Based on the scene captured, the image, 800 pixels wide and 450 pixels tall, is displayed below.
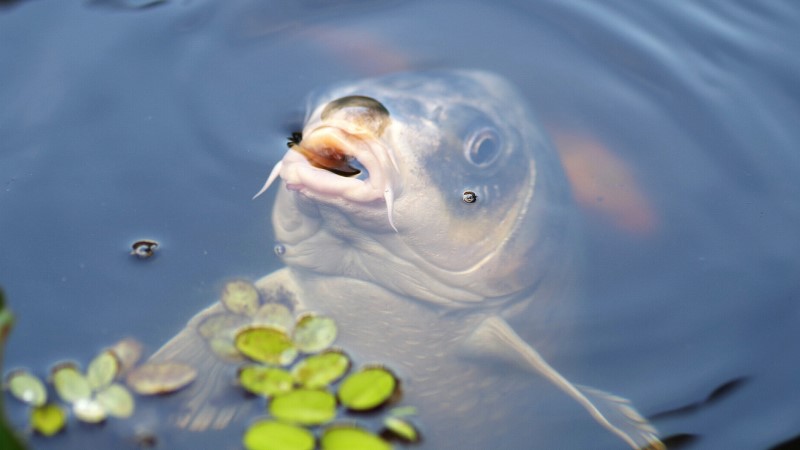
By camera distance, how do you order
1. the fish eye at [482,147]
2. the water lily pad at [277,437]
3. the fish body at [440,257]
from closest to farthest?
the water lily pad at [277,437] → the fish body at [440,257] → the fish eye at [482,147]

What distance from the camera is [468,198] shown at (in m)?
3.02

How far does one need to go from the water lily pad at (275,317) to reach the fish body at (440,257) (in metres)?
0.21

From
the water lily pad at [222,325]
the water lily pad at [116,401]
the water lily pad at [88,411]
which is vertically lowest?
the water lily pad at [88,411]

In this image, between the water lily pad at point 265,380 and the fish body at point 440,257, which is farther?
the fish body at point 440,257

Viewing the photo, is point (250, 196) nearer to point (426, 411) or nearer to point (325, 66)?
point (325, 66)

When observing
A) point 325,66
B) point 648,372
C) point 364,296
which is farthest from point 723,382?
point 325,66

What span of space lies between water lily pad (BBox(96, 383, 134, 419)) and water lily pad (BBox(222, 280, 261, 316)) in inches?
17.8

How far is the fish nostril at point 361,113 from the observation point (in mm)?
2668

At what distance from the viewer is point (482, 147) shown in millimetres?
3066

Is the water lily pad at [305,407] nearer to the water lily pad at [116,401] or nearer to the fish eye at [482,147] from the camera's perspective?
the water lily pad at [116,401]

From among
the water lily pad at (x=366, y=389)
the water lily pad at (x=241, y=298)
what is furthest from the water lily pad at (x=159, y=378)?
the water lily pad at (x=366, y=389)

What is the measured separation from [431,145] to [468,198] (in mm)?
262

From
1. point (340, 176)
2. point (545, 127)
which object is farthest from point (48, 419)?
point (545, 127)

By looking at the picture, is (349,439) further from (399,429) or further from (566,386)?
(566,386)
